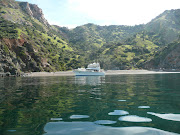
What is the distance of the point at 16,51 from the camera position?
112875 millimetres

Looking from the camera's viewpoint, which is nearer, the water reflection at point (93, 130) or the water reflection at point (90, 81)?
the water reflection at point (93, 130)

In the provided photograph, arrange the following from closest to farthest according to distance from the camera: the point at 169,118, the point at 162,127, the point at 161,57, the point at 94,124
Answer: the point at 162,127 → the point at 94,124 → the point at 169,118 → the point at 161,57

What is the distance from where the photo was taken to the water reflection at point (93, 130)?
673 cm

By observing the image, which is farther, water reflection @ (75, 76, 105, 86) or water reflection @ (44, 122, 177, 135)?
water reflection @ (75, 76, 105, 86)

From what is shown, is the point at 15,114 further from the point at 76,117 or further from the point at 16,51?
the point at 16,51

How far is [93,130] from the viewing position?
7082 millimetres

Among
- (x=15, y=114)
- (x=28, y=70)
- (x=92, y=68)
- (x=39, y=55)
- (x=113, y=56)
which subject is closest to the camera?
(x=15, y=114)

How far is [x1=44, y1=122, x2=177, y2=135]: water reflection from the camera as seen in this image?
673 cm

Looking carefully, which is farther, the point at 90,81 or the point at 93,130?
the point at 90,81

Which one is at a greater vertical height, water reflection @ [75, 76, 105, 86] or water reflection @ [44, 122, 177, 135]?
water reflection @ [44, 122, 177, 135]

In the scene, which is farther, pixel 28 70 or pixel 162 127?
pixel 28 70

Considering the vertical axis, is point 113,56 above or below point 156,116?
above

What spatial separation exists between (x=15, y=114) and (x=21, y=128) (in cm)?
312

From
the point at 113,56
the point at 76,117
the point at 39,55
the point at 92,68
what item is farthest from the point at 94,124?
the point at 113,56
